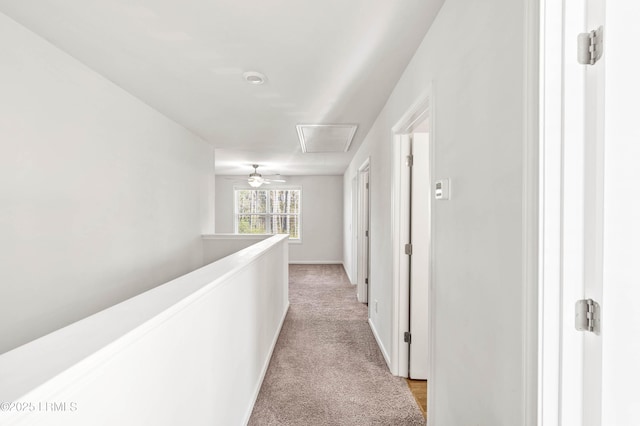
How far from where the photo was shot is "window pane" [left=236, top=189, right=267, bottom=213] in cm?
795

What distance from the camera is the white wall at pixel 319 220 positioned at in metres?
7.73

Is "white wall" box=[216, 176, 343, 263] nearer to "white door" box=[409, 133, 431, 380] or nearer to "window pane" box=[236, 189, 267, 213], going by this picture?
"window pane" box=[236, 189, 267, 213]

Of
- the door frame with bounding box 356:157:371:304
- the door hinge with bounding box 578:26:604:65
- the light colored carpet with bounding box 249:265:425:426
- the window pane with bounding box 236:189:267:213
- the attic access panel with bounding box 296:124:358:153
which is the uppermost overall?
the attic access panel with bounding box 296:124:358:153

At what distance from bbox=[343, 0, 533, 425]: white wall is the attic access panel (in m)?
1.73

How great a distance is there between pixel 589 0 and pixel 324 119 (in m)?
2.49

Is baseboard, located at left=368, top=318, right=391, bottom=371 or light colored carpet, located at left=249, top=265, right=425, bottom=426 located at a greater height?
baseboard, located at left=368, top=318, right=391, bottom=371

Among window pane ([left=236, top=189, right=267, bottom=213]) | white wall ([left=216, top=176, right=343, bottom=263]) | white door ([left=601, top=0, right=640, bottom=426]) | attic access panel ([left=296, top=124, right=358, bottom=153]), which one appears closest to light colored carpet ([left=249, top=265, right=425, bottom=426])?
white door ([left=601, top=0, right=640, bottom=426])

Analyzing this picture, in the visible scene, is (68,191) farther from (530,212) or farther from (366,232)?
(366,232)

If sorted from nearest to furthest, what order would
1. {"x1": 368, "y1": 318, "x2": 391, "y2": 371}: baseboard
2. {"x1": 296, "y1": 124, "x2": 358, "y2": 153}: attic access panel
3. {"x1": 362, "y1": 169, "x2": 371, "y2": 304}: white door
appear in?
{"x1": 368, "y1": 318, "x2": 391, "y2": 371}: baseboard, {"x1": 296, "y1": 124, "x2": 358, "y2": 153}: attic access panel, {"x1": 362, "y1": 169, "x2": 371, "y2": 304}: white door

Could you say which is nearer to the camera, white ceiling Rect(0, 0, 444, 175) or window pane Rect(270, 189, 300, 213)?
white ceiling Rect(0, 0, 444, 175)

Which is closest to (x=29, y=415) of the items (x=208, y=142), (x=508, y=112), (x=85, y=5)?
(x=508, y=112)

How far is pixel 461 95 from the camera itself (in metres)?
1.28

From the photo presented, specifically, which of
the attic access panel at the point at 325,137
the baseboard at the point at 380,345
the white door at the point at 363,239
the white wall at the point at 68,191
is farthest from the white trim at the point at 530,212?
the white door at the point at 363,239

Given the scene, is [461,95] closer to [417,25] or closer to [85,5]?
[417,25]
